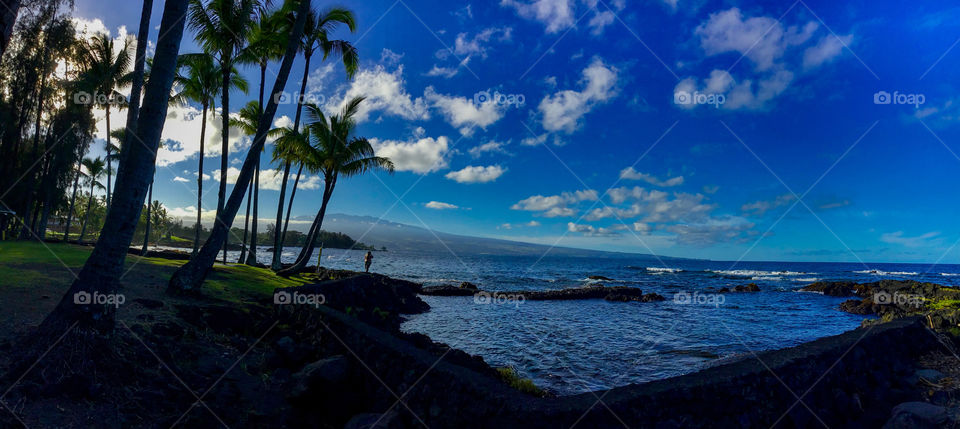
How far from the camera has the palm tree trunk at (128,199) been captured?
5.32 meters

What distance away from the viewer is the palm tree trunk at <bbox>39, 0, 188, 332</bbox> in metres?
5.32

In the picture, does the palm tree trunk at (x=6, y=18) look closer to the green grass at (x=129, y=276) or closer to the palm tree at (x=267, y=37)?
the green grass at (x=129, y=276)

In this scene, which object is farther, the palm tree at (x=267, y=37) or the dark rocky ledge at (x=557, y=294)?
the dark rocky ledge at (x=557, y=294)

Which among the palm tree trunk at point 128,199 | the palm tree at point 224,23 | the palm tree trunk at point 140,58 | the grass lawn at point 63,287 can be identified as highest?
the palm tree at point 224,23

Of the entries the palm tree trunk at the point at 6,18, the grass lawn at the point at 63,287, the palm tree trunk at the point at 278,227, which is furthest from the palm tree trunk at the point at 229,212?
the palm tree trunk at the point at 278,227

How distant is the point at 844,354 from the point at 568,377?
14.8ft

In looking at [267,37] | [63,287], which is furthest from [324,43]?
[63,287]

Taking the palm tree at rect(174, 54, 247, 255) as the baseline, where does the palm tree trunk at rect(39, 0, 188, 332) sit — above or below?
below

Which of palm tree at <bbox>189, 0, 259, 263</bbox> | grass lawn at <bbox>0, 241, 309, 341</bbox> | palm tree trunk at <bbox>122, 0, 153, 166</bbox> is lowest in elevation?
grass lawn at <bbox>0, 241, 309, 341</bbox>

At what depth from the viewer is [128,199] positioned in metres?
5.82

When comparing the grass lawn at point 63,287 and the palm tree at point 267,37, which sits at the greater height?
the palm tree at point 267,37

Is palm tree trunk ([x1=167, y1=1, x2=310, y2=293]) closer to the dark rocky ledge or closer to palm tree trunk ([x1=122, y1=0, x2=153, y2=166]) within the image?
palm tree trunk ([x1=122, y1=0, x2=153, y2=166])

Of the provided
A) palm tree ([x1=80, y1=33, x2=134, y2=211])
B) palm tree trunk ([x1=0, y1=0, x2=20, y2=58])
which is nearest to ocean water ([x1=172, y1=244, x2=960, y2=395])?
palm tree trunk ([x1=0, y1=0, x2=20, y2=58])

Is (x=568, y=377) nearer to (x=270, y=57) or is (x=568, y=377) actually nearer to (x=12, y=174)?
(x=270, y=57)
